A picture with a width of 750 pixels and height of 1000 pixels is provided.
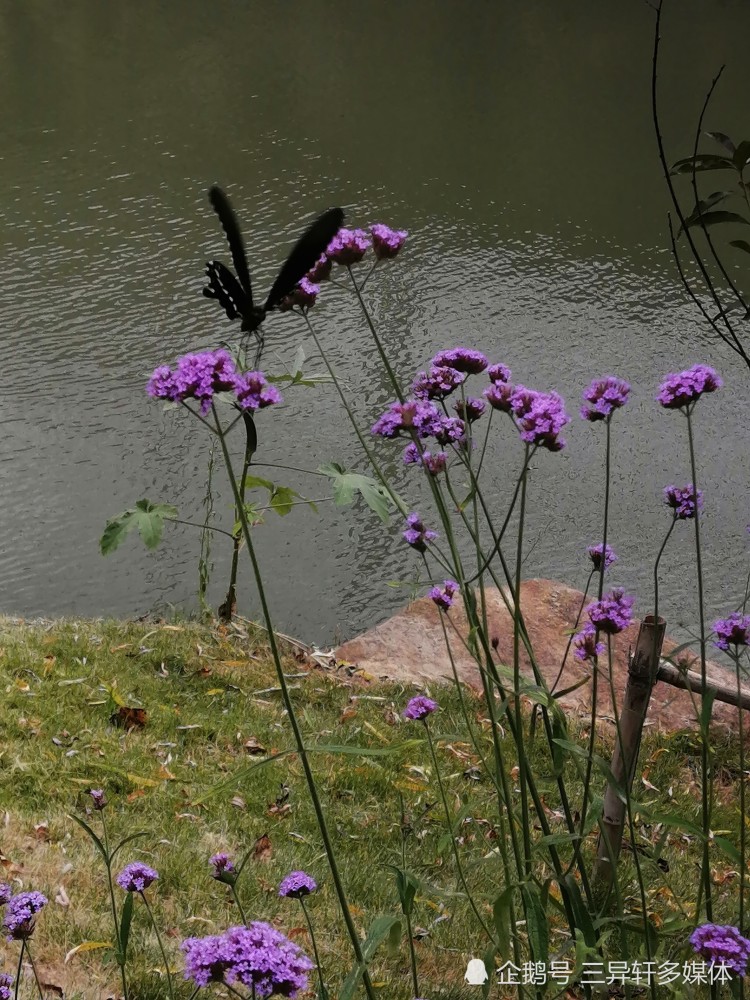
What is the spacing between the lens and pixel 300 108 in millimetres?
11461

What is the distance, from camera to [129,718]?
2961mm

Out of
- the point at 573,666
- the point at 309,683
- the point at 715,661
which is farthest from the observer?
the point at 715,661

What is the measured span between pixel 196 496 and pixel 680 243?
16.6 feet

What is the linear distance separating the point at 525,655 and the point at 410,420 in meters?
2.62

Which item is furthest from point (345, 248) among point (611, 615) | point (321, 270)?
point (611, 615)

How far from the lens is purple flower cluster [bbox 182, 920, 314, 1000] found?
3.12 ft

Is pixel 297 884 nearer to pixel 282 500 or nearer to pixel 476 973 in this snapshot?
pixel 476 973

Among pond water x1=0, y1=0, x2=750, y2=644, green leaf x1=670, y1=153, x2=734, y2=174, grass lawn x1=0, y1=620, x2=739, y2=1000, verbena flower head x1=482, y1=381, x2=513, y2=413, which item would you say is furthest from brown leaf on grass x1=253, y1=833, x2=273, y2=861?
green leaf x1=670, y1=153, x2=734, y2=174

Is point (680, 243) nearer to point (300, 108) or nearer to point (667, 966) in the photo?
point (300, 108)

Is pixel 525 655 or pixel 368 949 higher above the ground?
pixel 368 949

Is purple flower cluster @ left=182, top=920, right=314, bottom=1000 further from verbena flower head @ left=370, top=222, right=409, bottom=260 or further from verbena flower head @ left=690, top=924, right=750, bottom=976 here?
verbena flower head @ left=370, top=222, right=409, bottom=260

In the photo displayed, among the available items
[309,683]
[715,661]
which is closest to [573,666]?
[715,661]

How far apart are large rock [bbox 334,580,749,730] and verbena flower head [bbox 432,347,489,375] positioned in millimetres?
2191

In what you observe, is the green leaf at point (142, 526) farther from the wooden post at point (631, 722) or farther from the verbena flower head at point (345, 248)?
the verbena flower head at point (345, 248)
